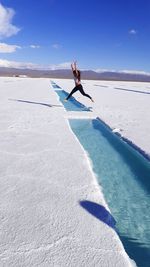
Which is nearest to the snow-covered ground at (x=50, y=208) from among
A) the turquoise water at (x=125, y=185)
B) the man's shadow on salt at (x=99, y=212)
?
the man's shadow on salt at (x=99, y=212)

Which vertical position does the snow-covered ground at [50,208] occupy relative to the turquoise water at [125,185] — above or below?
above

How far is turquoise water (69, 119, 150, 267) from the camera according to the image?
8.25 ft

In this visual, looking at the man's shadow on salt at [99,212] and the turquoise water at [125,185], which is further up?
the man's shadow on salt at [99,212]

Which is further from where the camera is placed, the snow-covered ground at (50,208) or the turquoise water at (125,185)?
the turquoise water at (125,185)

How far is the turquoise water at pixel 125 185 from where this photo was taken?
2.51 metres

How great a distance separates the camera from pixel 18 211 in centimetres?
253

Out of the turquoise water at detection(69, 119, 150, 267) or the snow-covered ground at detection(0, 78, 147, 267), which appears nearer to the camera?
the snow-covered ground at detection(0, 78, 147, 267)

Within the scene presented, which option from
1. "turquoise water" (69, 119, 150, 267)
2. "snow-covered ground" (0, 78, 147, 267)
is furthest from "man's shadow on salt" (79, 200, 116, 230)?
"turquoise water" (69, 119, 150, 267)

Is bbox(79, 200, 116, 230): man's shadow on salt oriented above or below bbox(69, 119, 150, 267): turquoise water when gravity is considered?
above

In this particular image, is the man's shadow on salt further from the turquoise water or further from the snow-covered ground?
the turquoise water

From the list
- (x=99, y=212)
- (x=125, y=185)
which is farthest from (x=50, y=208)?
(x=125, y=185)

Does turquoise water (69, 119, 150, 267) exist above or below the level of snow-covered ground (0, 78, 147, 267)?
below

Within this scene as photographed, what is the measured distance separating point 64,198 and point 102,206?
34 centimetres

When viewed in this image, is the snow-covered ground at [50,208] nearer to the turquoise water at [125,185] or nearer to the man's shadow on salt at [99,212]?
the man's shadow on salt at [99,212]
